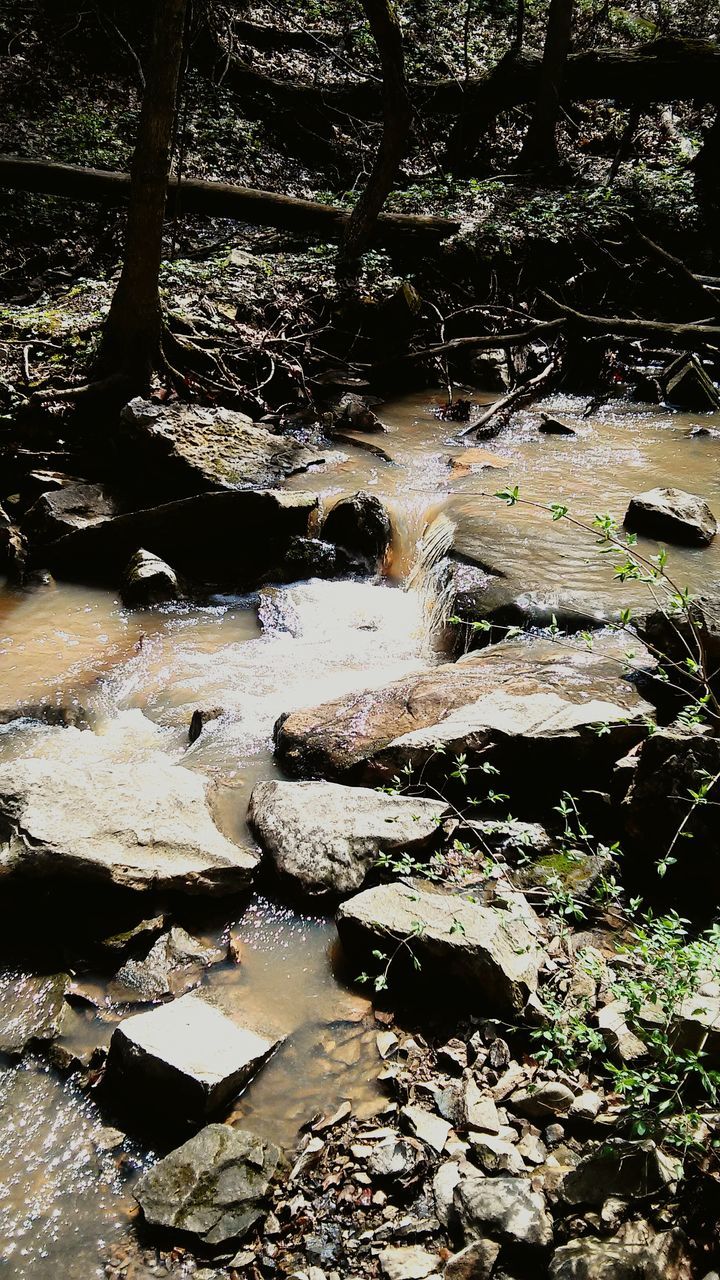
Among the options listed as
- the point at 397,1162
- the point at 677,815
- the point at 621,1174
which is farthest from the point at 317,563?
the point at 621,1174

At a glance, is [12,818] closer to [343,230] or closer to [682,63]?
[343,230]

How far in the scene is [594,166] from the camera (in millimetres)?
15664

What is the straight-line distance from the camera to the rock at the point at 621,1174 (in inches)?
85.3

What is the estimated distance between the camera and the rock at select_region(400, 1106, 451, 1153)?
253cm

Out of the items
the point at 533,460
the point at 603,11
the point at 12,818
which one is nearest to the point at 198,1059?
the point at 12,818

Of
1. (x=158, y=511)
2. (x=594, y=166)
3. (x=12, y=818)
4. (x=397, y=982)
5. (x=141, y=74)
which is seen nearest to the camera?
(x=397, y=982)

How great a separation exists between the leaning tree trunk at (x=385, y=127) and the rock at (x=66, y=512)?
243 inches

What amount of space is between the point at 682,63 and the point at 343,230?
6.74 m

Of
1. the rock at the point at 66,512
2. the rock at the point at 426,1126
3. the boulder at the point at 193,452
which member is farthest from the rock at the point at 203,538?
the rock at the point at 426,1126

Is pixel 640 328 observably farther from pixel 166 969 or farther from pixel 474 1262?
pixel 474 1262

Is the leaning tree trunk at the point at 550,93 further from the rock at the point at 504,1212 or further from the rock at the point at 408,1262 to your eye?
the rock at the point at 408,1262

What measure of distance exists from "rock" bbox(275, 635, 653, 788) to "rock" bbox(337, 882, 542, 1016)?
0.91 metres

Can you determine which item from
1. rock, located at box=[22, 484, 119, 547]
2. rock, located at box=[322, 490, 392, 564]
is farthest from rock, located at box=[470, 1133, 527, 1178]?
rock, located at box=[22, 484, 119, 547]

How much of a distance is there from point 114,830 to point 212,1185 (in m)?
1.58
